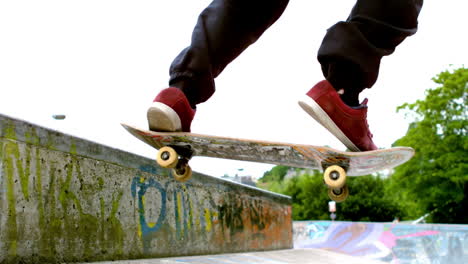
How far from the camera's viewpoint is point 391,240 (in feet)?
54.7

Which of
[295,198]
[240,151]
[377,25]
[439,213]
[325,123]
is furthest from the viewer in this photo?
[295,198]

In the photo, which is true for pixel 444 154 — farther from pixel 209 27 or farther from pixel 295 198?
pixel 209 27

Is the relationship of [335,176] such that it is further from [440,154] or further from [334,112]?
[440,154]

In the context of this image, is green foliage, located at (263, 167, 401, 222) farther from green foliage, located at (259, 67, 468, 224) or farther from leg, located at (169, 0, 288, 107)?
leg, located at (169, 0, 288, 107)

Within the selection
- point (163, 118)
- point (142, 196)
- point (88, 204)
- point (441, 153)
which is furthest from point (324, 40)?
point (441, 153)

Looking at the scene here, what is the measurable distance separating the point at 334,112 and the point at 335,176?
60 centimetres

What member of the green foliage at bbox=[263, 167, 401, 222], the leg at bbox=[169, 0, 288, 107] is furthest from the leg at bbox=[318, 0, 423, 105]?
the green foliage at bbox=[263, 167, 401, 222]

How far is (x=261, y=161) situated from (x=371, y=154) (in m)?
0.89

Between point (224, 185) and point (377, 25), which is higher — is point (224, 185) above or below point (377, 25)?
below

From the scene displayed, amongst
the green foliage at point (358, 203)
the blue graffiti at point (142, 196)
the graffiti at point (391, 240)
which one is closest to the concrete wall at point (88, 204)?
the blue graffiti at point (142, 196)

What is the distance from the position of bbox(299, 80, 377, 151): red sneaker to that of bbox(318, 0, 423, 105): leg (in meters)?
0.18

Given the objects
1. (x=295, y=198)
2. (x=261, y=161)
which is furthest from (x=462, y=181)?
(x=261, y=161)

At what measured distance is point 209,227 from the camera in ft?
22.2

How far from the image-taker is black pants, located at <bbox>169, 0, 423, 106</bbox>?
2.55 meters
